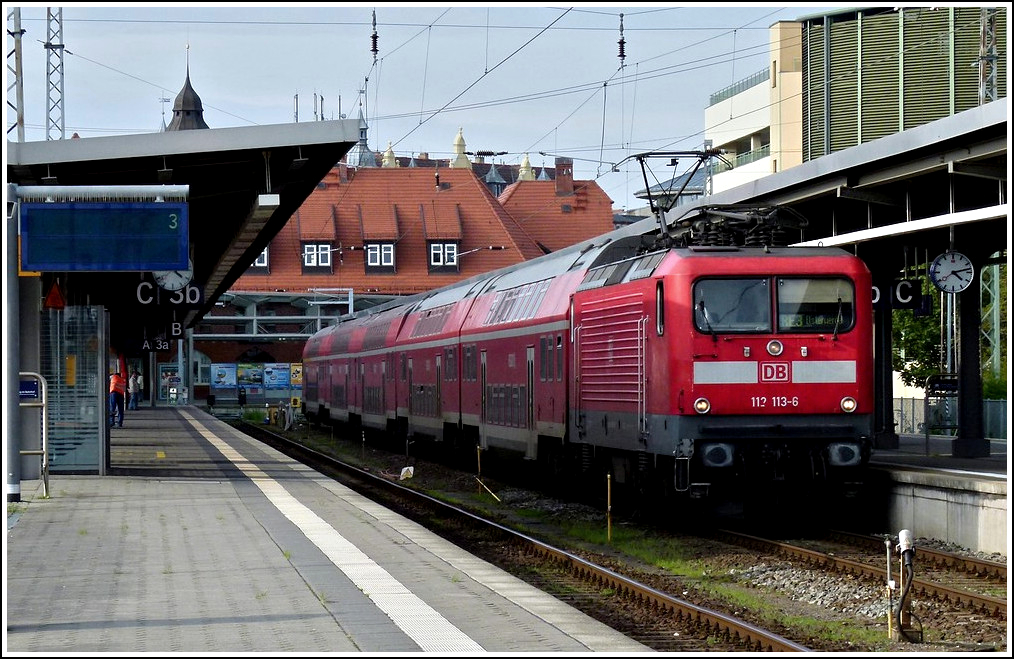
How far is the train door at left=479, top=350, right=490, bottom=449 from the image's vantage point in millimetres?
24203

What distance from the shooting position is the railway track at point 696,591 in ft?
32.7

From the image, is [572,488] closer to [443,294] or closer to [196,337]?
[443,294]

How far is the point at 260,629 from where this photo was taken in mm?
9203

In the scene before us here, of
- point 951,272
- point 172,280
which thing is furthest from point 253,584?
point 172,280

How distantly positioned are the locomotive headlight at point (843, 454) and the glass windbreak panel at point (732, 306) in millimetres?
1393

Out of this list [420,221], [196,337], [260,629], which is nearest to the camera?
[260,629]

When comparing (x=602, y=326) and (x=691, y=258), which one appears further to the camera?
(x=602, y=326)

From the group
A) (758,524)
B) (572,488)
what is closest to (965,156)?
(758,524)

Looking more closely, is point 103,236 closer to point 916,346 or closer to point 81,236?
point 81,236

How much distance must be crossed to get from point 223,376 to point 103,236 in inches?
2196

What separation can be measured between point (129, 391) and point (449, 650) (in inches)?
2086

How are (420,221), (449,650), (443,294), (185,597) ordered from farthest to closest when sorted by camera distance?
1. (420,221)
2. (443,294)
3. (185,597)
4. (449,650)

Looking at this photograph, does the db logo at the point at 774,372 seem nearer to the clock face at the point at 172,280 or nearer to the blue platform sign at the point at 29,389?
the blue platform sign at the point at 29,389

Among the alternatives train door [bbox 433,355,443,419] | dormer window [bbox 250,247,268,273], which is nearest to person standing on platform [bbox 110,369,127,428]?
train door [bbox 433,355,443,419]
